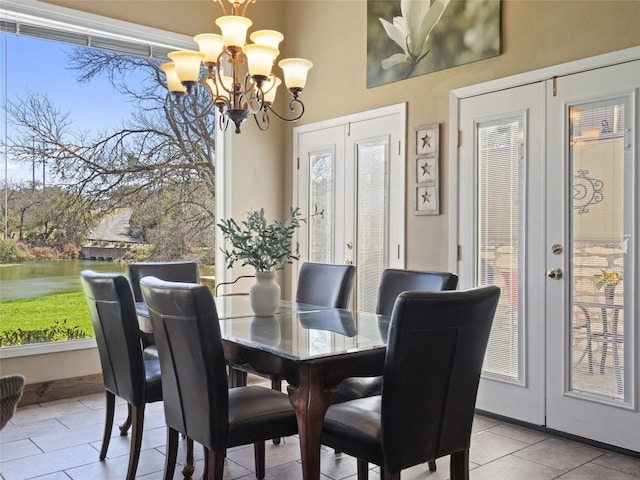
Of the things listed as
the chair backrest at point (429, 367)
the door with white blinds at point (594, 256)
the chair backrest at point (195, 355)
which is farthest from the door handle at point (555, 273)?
the chair backrest at point (195, 355)

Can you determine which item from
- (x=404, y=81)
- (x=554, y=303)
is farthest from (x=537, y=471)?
(x=404, y=81)

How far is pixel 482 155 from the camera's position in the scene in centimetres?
379

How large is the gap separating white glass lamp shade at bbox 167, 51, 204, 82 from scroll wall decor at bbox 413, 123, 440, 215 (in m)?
1.74

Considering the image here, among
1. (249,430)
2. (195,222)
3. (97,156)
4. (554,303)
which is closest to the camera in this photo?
(249,430)

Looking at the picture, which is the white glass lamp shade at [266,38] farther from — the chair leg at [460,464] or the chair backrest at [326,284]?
the chair leg at [460,464]

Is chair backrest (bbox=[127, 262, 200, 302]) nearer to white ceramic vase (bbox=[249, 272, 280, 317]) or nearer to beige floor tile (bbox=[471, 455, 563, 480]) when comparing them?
white ceramic vase (bbox=[249, 272, 280, 317])

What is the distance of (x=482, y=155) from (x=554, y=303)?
103 centimetres

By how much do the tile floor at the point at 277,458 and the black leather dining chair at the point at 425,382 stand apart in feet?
2.84

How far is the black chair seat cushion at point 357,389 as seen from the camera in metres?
2.76

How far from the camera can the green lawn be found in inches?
161

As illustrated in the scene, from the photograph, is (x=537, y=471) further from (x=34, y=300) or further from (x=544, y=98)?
(x=34, y=300)

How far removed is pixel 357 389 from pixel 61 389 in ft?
8.01

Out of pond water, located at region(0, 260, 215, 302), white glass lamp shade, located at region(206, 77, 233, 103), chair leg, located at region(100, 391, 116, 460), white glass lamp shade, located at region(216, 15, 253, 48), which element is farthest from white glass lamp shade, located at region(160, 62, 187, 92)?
pond water, located at region(0, 260, 215, 302)

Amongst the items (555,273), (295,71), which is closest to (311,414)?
(295,71)
